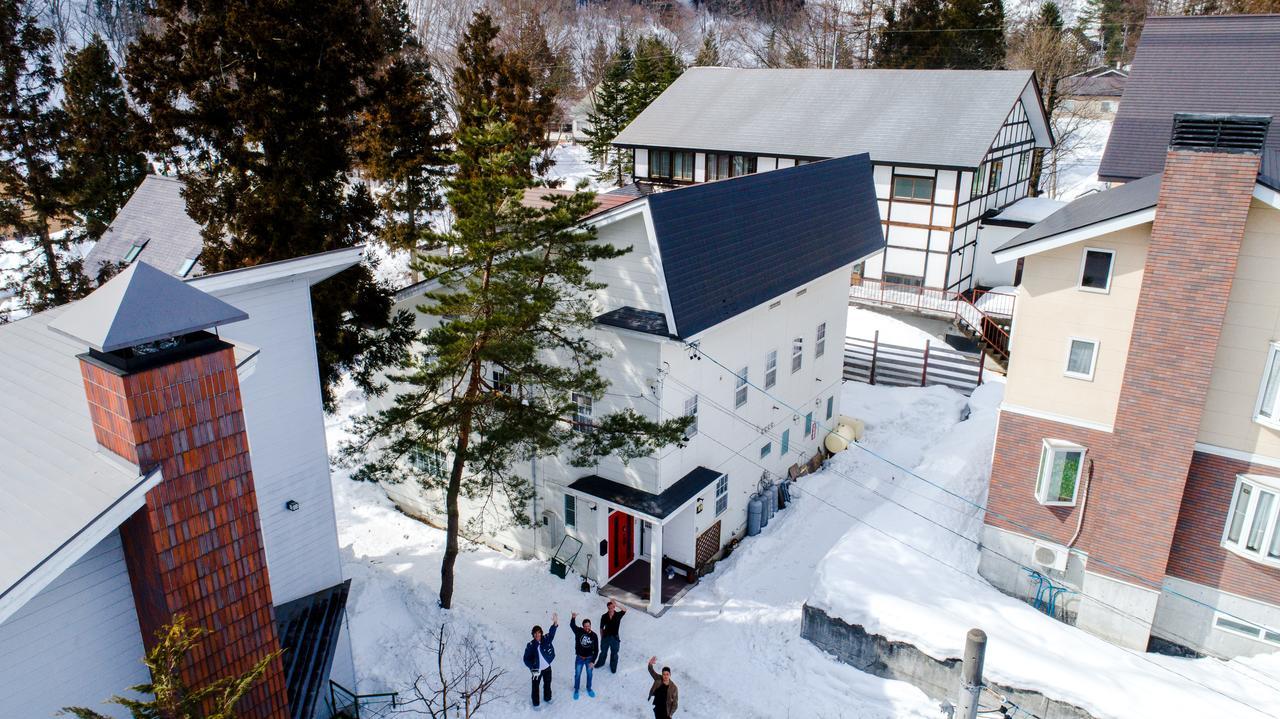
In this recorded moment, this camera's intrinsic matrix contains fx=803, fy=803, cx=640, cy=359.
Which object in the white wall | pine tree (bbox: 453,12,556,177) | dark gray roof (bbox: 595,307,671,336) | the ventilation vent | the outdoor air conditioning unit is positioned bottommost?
the outdoor air conditioning unit

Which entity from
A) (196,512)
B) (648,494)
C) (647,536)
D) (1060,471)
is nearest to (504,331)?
(648,494)

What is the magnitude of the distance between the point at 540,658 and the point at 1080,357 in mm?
11801

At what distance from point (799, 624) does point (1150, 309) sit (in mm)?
8905

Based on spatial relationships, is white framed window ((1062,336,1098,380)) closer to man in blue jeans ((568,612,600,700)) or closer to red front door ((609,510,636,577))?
red front door ((609,510,636,577))

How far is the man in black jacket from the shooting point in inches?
604

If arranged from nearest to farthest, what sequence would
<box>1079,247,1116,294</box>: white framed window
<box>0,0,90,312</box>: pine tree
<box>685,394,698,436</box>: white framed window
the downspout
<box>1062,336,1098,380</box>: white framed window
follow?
<box>1079,247,1116,294</box>: white framed window < <box>1062,336,1098,380</box>: white framed window < the downspout < <box>685,394,698,436</box>: white framed window < <box>0,0,90,312</box>: pine tree

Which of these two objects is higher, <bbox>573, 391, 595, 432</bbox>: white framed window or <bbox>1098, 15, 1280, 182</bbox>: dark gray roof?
<bbox>1098, 15, 1280, 182</bbox>: dark gray roof

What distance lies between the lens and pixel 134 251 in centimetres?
2252

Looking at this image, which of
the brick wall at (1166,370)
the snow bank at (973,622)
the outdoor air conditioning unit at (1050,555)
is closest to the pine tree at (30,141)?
the snow bank at (973,622)

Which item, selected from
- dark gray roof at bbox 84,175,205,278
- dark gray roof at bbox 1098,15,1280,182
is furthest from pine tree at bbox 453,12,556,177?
dark gray roof at bbox 1098,15,1280,182

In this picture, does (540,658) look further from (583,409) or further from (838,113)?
(838,113)

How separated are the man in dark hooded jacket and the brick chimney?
17.3 feet

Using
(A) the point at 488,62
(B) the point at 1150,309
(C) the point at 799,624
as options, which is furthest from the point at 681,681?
(A) the point at 488,62

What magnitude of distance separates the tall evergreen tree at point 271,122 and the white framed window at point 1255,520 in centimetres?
1738
